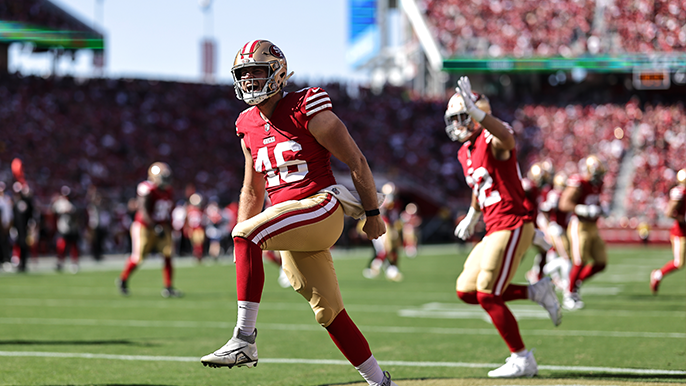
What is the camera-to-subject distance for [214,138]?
3262cm

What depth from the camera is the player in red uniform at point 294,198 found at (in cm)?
400

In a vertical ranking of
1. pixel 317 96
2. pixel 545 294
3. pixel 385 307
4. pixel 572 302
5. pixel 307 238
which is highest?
pixel 317 96

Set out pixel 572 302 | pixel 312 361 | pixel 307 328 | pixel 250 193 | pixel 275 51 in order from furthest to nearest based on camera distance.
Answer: pixel 572 302 → pixel 307 328 → pixel 312 361 → pixel 250 193 → pixel 275 51

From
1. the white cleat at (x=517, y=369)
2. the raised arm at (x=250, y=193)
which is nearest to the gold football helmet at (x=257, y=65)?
the raised arm at (x=250, y=193)

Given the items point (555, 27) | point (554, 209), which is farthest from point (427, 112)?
point (554, 209)

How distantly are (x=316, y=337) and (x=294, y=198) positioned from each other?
147 inches

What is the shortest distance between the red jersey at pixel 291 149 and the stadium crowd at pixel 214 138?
21.4 metres

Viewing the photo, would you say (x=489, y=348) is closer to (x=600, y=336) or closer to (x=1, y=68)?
(x=600, y=336)

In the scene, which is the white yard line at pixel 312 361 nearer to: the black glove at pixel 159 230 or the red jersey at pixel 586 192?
the red jersey at pixel 586 192

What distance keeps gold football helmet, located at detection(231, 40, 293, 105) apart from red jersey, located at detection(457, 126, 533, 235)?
82.7 inches

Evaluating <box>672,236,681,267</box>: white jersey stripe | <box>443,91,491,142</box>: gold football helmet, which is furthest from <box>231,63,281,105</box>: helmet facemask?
<box>672,236,681,267</box>: white jersey stripe

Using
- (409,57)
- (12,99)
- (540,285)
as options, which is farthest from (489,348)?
(409,57)

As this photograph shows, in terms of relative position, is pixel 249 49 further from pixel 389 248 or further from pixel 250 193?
pixel 389 248

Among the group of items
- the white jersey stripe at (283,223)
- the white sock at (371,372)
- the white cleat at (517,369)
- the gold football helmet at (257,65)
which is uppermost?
the gold football helmet at (257,65)
